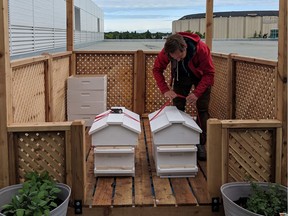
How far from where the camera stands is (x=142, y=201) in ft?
10.4

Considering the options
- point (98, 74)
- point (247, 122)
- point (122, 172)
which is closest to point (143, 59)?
point (98, 74)

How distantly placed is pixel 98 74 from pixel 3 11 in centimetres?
362

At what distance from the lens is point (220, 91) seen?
5738mm

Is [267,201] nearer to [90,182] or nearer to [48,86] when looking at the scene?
[90,182]

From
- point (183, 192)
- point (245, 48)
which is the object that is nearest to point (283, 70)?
point (183, 192)

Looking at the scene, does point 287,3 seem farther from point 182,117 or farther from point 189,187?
point 189,187

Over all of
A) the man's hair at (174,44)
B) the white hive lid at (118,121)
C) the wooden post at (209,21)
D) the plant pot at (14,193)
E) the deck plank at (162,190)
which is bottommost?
the deck plank at (162,190)

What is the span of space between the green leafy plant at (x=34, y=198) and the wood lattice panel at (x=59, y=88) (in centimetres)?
215

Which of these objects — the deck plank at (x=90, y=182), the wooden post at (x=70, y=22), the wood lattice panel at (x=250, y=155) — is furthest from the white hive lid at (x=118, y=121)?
the wooden post at (x=70, y=22)

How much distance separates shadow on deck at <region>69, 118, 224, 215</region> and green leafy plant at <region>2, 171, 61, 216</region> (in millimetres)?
307

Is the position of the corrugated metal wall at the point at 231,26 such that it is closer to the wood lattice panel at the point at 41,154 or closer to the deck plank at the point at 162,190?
the deck plank at the point at 162,190

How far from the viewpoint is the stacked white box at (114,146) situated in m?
3.67

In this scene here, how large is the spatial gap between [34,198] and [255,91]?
8.20ft

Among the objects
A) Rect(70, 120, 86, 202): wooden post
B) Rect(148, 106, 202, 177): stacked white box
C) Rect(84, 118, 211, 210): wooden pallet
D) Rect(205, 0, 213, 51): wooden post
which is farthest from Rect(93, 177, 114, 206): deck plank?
Rect(205, 0, 213, 51): wooden post
